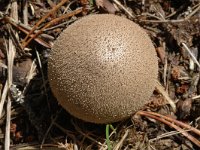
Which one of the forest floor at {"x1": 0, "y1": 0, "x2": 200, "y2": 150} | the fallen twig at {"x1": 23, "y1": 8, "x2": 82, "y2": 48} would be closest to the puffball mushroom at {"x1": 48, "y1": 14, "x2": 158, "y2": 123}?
the forest floor at {"x1": 0, "y1": 0, "x2": 200, "y2": 150}

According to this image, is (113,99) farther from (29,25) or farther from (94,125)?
(29,25)

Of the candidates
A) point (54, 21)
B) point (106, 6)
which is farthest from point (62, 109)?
point (106, 6)

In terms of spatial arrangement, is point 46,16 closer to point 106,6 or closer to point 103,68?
point 106,6

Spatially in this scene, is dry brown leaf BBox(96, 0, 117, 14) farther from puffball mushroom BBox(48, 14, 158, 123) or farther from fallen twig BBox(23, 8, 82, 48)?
puffball mushroom BBox(48, 14, 158, 123)

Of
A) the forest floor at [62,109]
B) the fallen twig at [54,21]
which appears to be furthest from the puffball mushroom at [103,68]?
the fallen twig at [54,21]

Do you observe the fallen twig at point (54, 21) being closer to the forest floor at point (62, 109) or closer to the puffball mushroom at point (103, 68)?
the forest floor at point (62, 109)
